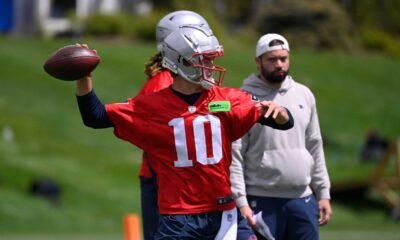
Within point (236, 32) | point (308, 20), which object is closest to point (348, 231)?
point (308, 20)

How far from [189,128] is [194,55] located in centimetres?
40

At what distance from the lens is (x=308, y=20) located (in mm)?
35781

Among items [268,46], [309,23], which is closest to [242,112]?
[268,46]

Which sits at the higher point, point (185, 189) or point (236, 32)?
point (236, 32)

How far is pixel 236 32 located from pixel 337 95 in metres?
8.32

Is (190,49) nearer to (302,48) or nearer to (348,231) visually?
(348,231)

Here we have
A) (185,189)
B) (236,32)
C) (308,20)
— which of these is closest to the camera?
(185,189)

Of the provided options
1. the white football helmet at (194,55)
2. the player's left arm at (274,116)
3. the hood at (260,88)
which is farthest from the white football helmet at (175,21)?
the player's left arm at (274,116)

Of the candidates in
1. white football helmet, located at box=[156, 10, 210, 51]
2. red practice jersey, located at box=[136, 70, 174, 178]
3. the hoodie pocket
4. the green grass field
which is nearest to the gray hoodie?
the hoodie pocket

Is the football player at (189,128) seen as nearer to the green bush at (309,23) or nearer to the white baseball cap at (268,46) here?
the white baseball cap at (268,46)

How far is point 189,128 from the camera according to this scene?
5586 millimetres

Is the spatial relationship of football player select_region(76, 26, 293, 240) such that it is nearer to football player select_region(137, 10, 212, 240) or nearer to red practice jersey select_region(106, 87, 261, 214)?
red practice jersey select_region(106, 87, 261, 214)

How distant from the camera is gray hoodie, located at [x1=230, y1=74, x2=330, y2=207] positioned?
6.80m

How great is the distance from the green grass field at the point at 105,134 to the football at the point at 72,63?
9617 millimetres
